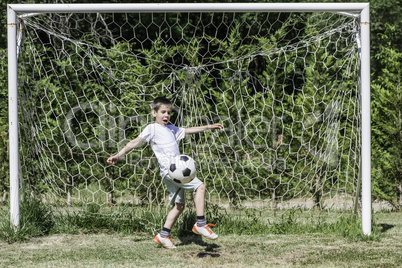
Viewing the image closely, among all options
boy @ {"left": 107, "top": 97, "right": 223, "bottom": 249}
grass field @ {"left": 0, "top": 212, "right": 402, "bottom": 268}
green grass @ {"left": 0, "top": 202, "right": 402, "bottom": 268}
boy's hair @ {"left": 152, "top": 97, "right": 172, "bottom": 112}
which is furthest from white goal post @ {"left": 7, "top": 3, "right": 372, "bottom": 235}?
boy @ {"left": 107, "top": 97, "right": 223, "bottom": 249}

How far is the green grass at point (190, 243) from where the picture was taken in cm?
375

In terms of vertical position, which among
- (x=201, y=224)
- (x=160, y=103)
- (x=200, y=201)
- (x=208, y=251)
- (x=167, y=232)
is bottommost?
(x=208, y=251)

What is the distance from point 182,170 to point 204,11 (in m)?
1.62

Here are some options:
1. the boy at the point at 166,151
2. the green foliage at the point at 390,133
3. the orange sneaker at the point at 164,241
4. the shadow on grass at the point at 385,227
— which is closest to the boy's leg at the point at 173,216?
the boy at the point at 166,151

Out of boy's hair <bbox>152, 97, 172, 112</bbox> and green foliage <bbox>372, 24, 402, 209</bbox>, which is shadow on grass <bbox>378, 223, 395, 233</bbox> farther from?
boy's hair <bbox>152, 97, 172, 112</bbox>

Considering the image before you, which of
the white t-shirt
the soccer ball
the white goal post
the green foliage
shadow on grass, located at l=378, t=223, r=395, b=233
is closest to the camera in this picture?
the soccer ball

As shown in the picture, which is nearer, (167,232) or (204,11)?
(167,232)

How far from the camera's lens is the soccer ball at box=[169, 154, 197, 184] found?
4.02 meters

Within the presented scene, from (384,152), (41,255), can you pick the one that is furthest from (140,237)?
(384,152)

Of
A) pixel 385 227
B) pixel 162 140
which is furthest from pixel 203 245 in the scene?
pixel 385 227

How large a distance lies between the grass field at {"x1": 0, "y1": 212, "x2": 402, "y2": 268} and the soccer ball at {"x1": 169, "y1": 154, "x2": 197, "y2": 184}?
64 centimetres

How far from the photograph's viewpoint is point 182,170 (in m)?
4.02

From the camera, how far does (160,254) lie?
4.01m

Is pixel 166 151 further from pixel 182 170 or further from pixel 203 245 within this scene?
pixel 203 245
